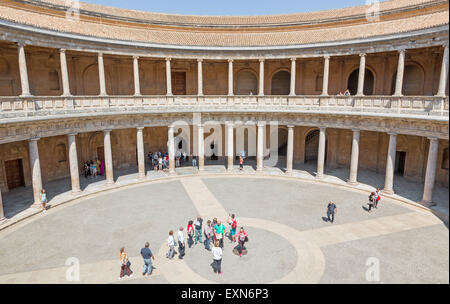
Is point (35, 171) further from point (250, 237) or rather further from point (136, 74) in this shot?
point (250, 237)

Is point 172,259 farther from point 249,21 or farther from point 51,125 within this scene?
point 249,21

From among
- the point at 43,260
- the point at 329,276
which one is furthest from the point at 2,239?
the point at 329,276

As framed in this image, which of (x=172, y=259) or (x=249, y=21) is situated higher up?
(x=249, y=21)

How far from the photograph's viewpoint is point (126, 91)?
28.8m

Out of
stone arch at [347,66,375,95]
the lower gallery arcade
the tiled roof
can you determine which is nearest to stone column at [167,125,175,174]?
the lower gallery arcade

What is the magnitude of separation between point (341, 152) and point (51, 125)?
25.9 meters

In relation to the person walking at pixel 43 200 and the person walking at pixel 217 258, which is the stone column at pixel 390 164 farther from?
the person walking at pixel 43 200

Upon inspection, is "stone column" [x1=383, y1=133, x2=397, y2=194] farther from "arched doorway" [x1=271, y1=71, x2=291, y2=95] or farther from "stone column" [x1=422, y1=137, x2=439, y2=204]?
"arched doorway" [x1=271, y1=71, x2=291, y2=95]

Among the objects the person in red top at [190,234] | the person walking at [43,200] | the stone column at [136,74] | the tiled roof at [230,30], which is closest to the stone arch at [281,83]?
the tiled roof at [230,30]

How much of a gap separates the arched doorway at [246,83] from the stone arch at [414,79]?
545 inches

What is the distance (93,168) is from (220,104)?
502 inches

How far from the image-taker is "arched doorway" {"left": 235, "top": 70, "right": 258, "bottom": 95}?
103 feet

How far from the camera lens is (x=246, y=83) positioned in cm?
3155

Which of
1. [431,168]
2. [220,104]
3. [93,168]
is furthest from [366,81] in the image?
[93,168]
